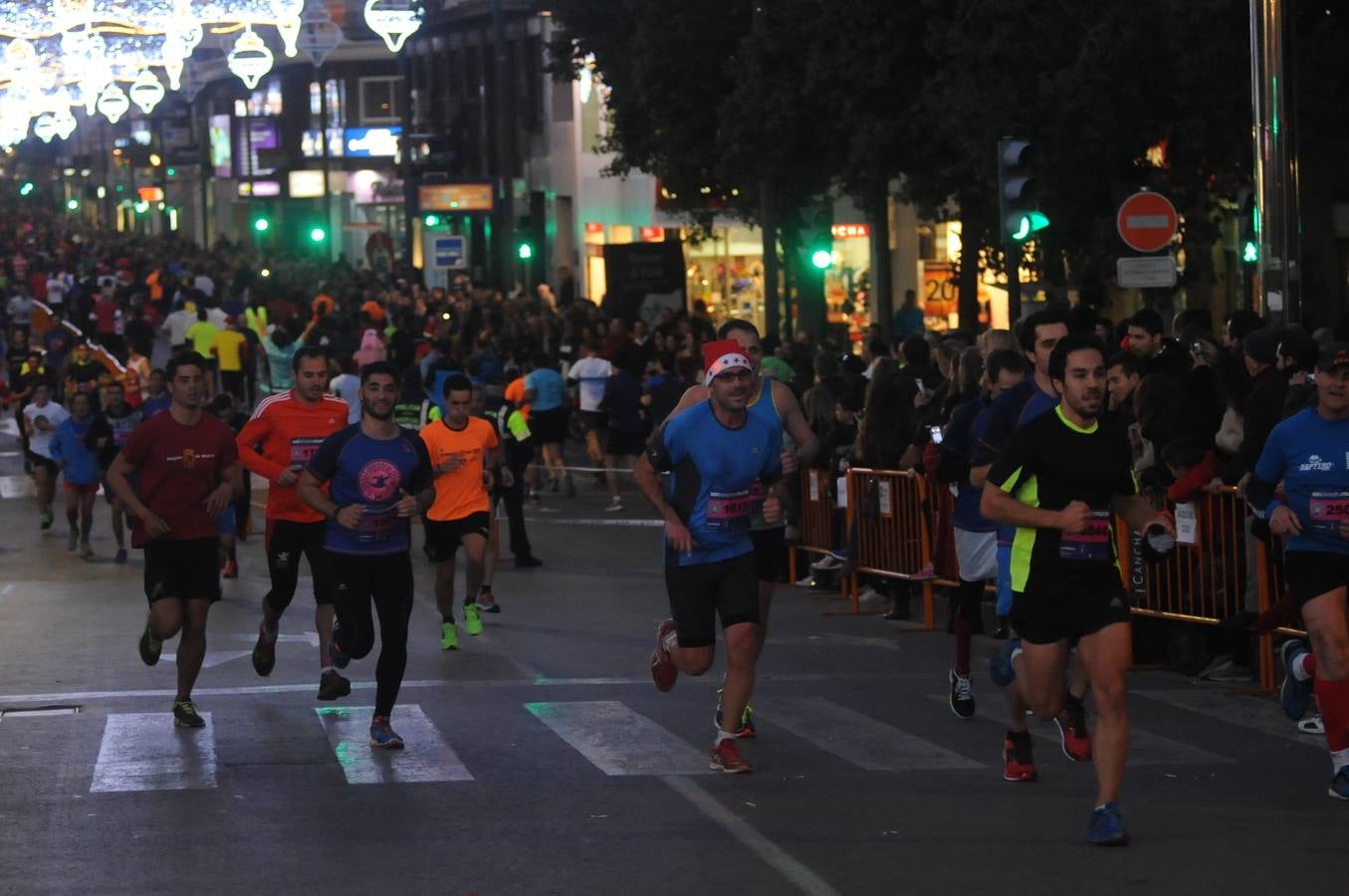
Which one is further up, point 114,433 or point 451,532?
point 114,433

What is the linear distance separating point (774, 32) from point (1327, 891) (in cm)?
2216

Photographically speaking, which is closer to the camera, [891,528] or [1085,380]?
[1085,380]

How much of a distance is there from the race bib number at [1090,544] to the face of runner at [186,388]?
4928 millimetres

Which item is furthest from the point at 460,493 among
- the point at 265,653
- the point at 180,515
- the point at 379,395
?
the point at 379,395

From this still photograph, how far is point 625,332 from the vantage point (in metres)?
29.2

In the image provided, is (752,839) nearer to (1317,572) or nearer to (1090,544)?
(1090,544)

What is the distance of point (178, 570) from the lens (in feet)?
37.1

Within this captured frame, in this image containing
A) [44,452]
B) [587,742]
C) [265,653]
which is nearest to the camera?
[587,742]

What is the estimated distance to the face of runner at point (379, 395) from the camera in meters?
10.6

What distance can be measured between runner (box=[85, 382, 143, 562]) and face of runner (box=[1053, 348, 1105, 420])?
13.0m

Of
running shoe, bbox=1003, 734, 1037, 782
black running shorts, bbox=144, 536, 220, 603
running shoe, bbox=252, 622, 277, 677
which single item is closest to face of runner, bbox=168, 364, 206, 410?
black running shorts, bbox=144, 536, 220, 603

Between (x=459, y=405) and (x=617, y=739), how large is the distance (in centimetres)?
458

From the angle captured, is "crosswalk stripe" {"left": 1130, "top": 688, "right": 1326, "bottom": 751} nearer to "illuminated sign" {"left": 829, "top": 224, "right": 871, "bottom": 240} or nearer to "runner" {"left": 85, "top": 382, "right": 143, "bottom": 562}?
"runner" {"left": 85, "top": 382, "right": 143, "bottom": 562}

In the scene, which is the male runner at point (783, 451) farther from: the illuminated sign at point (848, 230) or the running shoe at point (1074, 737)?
→ the illuminated sign at point (848, 230)
